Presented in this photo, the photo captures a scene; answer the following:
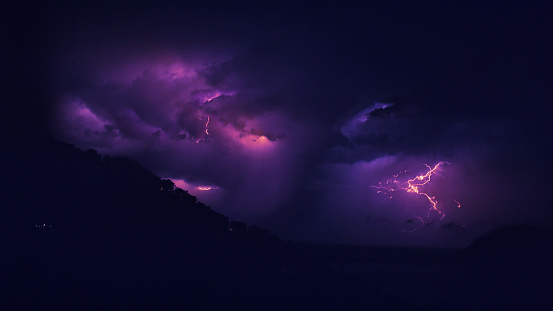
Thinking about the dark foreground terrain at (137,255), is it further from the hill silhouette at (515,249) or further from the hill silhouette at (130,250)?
the hill silhouette at (515,249)

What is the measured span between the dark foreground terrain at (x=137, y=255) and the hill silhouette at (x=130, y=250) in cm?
12

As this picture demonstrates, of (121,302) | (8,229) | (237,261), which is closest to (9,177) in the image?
(8,229)

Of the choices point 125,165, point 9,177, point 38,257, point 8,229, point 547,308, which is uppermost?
point 125,165

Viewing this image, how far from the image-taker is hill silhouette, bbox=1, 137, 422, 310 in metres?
29.0

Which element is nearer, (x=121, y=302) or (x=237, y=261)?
(x=121, y=302)

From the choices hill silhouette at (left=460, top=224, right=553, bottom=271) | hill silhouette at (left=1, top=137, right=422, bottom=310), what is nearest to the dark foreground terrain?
hill silhouette at (left=1, top=137, right=422, bottom=310)

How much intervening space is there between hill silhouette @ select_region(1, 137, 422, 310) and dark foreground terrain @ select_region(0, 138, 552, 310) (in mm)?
120

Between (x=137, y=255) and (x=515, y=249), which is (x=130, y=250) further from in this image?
(x=515, y=249)

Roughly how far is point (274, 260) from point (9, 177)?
31.4 metres

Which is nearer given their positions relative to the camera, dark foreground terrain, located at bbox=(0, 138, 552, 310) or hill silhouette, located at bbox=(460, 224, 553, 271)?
dark foreground terrain, located at bbox=(0, 138, 552, 310)

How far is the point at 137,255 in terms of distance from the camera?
36156 millimetres

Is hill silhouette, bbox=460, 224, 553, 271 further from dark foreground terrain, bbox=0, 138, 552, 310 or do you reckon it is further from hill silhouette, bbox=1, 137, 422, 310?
hill silhouette, bbox=1, 137, 422, 310

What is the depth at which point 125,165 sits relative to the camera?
51500 millimetres

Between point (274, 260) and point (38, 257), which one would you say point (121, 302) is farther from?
point (274, 260)
